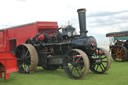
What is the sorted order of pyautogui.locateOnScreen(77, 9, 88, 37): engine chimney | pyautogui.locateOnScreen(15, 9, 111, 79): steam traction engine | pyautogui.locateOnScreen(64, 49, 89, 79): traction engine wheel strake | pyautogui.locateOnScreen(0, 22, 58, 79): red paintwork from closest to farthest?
pyautogui.locateOnScreen(0, 22, 58, 79): red paintwork → pyautogui.locateOnScreen(64, 49, 89, 79): traction engine wheel strake → pyautogui.locateOnScreen(15, 9, 111, 79): steam traction engine → pyautogui.locateOnScreen(77, 9, 88, 37): engine chimney

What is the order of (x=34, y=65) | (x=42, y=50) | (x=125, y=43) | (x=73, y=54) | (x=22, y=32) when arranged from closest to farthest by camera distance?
(x=73, y=54), (x=34, y=65), (x=42, y=50), (x=125, y=43), (x=22, y=32)

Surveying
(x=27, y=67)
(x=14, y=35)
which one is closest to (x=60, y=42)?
(x=27, y=67)

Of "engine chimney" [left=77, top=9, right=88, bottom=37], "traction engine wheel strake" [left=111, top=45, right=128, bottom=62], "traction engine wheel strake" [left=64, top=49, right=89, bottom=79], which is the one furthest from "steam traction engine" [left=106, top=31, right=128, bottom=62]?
"traction engine wheel strake" [left=64, top=49, right=89, bottom=79]

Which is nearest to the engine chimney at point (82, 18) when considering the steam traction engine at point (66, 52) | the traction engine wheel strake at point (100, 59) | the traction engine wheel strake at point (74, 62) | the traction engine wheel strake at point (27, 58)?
the steam traction engine at point (66, 52)

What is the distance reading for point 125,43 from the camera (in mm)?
11453

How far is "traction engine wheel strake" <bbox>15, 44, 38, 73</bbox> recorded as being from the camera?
22.3 ft

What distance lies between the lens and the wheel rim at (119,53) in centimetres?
1100

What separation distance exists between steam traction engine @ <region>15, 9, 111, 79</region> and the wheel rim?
451 centimetres

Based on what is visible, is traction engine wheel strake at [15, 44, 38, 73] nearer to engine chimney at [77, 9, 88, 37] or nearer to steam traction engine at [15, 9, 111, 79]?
steam traction engine at [15, 9, 111, 79]

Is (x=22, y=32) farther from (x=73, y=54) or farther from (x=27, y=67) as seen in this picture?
(x=73, y=54)

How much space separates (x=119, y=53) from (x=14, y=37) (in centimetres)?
705

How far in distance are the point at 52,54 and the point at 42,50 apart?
1.46 ft

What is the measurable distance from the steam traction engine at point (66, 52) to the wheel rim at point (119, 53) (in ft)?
14.8

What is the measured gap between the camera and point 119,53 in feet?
37.5
